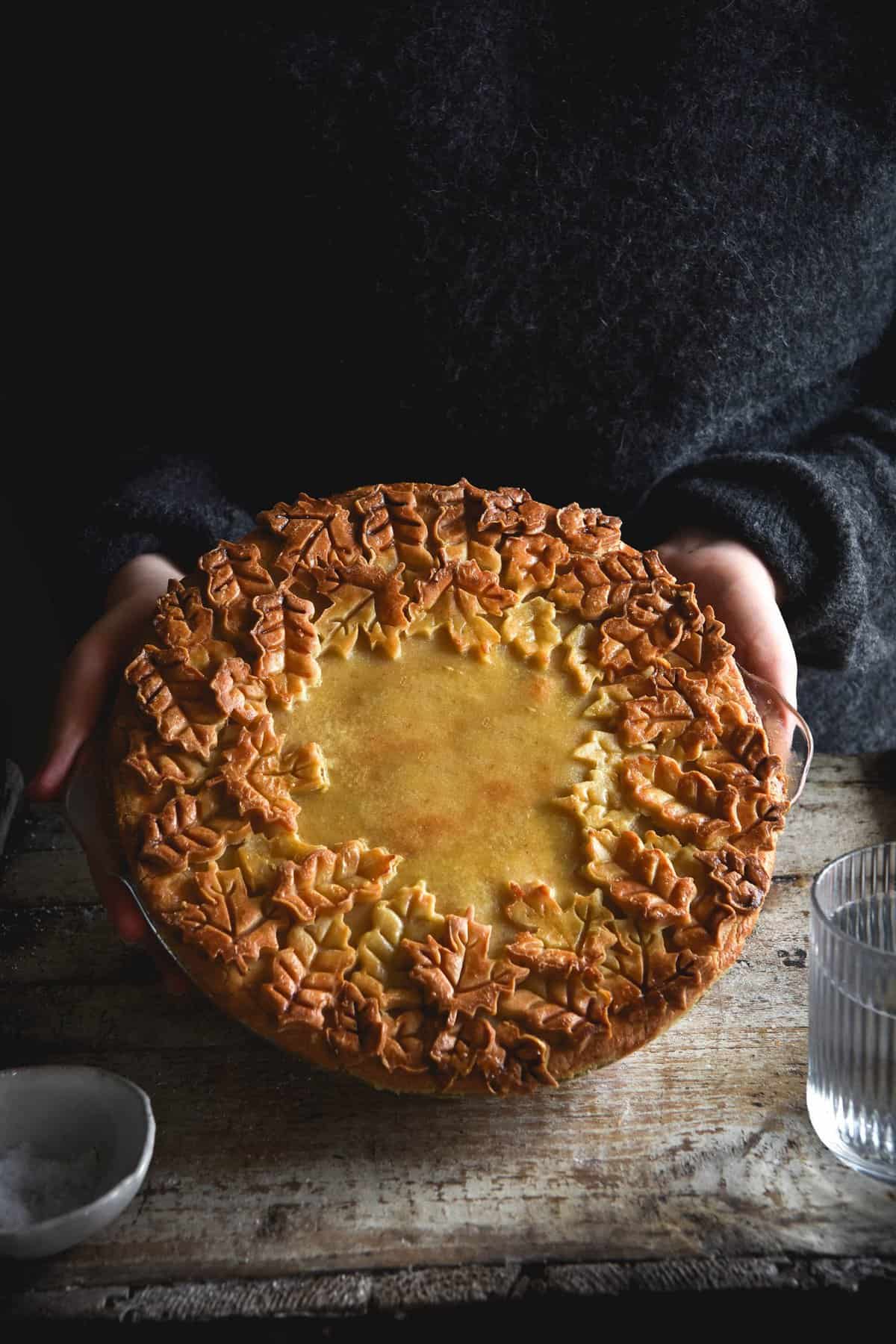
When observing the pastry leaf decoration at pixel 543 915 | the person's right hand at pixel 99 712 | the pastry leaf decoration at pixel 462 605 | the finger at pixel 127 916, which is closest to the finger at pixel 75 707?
the person's right hand at pixel 99 712

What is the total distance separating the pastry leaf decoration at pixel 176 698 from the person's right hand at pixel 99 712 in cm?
8

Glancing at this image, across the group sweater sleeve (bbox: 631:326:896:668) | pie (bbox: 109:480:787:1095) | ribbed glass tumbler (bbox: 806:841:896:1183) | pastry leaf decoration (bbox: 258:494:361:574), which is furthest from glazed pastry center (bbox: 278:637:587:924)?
sweater sleeve (bbox: 631:326:896:668)

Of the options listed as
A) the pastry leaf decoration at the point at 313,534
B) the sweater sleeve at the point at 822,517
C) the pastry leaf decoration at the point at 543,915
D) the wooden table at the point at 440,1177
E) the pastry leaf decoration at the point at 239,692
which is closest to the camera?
the wooden table at the point at 440,1177

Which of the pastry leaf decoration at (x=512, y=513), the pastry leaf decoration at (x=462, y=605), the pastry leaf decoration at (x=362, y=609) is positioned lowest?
the pastry leaf decoration at (x=362, y=609)

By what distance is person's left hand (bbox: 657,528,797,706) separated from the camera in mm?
1184

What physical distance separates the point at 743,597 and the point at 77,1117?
0.80 meters

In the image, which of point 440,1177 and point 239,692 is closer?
point 440,1177

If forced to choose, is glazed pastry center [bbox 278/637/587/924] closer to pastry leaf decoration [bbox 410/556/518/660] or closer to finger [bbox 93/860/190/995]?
pastry leaf decoration [bbox 410/556/518/660]

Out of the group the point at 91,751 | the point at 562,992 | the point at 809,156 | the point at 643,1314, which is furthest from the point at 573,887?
the point at 809,156

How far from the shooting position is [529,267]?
129 cm

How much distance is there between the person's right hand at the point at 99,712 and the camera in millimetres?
1045

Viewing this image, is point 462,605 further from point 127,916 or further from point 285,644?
point 127,916

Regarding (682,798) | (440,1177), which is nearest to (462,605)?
(682,798)

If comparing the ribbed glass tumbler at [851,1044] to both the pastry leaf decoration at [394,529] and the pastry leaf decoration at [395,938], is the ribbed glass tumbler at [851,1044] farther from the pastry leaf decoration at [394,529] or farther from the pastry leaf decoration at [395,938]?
the pastry leaf decoration at [394,529]
